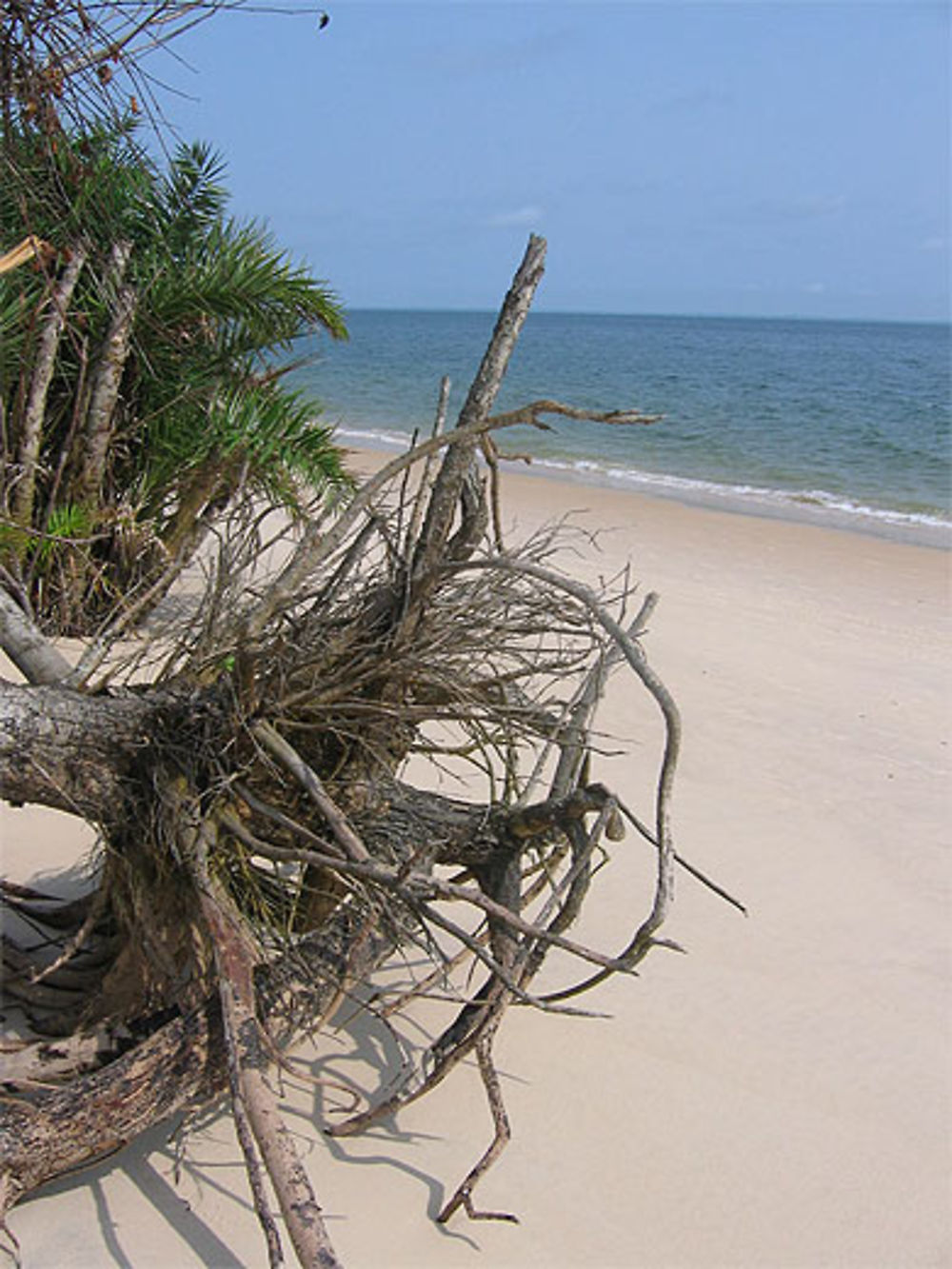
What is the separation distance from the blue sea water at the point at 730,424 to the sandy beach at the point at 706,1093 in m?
1.89

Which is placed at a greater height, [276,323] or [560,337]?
[560,337]

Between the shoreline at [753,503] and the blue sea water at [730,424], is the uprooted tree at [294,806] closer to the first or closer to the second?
the blue sea water at [730,424]

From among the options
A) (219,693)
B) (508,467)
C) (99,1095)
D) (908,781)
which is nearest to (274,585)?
(219,693)

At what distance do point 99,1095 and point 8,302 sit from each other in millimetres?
4830

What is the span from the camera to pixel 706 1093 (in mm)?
3496

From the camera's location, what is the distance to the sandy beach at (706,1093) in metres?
2.89

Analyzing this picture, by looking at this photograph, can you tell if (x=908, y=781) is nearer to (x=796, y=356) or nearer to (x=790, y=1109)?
(x=790, y=1109)

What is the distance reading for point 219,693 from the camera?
291 centimetres

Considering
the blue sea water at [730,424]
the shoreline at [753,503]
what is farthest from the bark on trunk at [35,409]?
the shoreline at [753,503]

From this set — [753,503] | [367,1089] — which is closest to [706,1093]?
[367,1089]

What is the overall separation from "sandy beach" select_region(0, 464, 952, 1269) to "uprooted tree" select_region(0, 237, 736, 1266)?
0.16 m

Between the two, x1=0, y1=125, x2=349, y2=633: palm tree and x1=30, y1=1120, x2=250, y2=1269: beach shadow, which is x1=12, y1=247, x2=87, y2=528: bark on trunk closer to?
x1=0, y1=125, x2=349, y2=633: palm tree

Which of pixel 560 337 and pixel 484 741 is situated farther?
pixel 560 337

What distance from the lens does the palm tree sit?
6.64m
